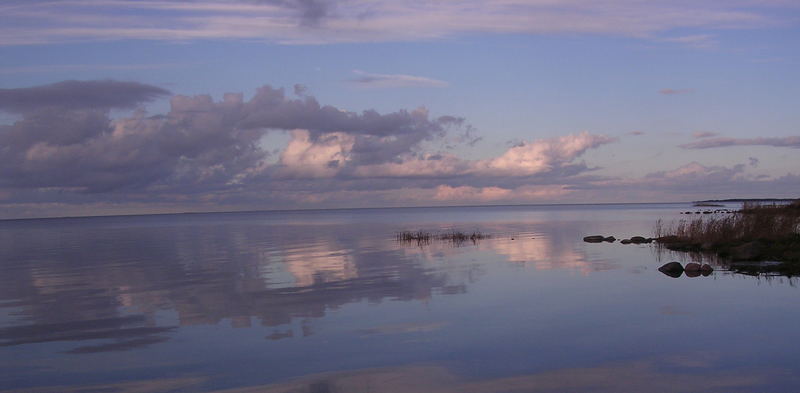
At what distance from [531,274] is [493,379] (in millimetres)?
19388

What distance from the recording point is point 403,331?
18109 mm

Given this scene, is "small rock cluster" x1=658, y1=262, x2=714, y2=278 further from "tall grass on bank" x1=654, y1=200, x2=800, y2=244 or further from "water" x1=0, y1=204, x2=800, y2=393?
"tall grass on bank" x1=654, y1=200, x2=800, y2=244

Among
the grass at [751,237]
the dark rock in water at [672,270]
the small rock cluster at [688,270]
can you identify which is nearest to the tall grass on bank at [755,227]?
the grass at [751,237]

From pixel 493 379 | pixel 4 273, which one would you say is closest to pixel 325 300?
pixel 493 379

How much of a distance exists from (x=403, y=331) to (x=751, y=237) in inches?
1158

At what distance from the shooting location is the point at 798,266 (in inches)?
1185

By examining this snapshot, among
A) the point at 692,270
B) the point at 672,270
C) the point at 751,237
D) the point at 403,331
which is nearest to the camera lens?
the point at 403,331

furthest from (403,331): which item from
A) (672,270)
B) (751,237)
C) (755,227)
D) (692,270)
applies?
(755,227)

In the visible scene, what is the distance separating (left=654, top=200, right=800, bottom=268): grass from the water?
5.70 m

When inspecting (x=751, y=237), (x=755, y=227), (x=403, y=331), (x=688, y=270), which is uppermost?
(x=755, y=227)

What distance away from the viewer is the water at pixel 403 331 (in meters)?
13.3

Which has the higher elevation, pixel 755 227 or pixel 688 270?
pixel 755 227

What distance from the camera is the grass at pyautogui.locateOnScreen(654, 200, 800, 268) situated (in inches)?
1326

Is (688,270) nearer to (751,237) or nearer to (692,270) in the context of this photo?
(692,270)
